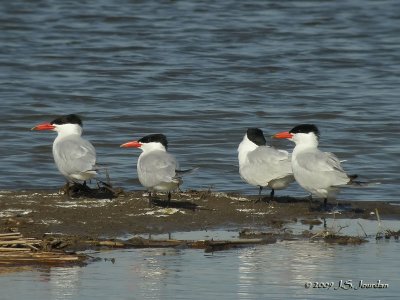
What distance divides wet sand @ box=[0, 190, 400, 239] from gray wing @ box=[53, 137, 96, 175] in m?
0.25

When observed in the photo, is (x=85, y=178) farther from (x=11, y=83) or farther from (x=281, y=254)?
(x=11, y=83)

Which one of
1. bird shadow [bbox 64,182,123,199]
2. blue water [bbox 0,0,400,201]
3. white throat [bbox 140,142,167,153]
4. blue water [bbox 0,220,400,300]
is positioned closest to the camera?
blue water [bbox 0,220,400,300]

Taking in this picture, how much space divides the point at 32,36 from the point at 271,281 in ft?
51.5

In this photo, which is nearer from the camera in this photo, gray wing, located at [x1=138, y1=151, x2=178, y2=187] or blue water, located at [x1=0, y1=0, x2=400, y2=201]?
gray wing, located at [x1=138, y1=151, x2=178, y2=187]

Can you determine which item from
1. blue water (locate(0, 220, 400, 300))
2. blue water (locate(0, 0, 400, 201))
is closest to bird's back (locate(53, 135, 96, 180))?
blue water (locate(0, 0, 400, 201))

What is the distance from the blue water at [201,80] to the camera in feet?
42.8

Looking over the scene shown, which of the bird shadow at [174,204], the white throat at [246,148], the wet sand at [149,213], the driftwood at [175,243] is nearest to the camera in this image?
the driftwood at [175,243]

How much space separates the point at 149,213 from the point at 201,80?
346 inches

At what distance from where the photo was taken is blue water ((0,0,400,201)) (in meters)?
13.1

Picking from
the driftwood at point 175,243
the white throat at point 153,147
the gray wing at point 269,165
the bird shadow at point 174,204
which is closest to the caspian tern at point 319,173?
the gray wing at point 269,165

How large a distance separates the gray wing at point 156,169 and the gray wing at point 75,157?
444 mm

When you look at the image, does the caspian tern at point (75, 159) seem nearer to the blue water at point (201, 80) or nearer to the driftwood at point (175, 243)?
Answer: the blue water at point (201, 80)

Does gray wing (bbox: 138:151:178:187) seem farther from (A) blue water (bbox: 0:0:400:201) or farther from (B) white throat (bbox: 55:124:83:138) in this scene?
(A) blue water (bbox: 0:0:400:201)

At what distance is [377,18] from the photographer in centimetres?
2477
